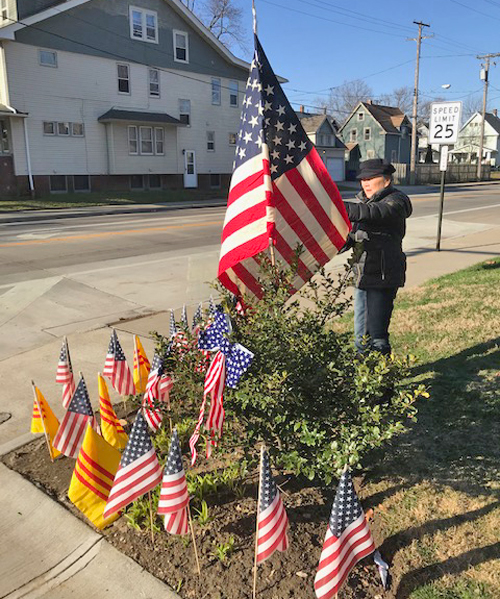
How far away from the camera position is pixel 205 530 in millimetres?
3020

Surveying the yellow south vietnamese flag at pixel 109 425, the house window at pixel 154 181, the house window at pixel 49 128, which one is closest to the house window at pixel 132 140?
the house window at pixel 154 181

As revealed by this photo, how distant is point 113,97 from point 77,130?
294cm

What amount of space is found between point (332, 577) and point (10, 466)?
2419 millimetres

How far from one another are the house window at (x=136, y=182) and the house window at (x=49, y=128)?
5.24 meters

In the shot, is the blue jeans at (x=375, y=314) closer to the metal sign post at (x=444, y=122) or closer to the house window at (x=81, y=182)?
the metal sign post at (x=444, y=122)

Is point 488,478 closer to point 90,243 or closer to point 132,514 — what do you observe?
point 132,514

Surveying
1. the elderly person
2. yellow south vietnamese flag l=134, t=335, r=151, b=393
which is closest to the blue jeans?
the elderly person

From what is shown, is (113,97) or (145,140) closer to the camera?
(113,97)

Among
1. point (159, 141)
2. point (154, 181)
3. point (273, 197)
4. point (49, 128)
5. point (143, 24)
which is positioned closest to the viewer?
point (273, 197)

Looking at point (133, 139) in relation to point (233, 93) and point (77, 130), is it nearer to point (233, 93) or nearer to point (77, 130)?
point (77, 130)

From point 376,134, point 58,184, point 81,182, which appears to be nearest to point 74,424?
point 58,184

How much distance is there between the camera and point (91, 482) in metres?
3.05

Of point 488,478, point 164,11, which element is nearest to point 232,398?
point 488,478

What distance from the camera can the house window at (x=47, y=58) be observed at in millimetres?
26266
